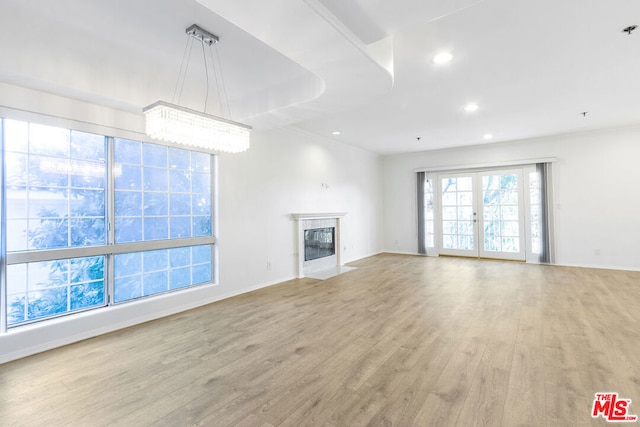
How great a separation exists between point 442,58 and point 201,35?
2331 mm

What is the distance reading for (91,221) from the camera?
124 inches

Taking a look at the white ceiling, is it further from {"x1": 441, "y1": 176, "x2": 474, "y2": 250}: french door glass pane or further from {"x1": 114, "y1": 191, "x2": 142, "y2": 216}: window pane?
{"x1": 441, "y1": 176, "x2": 474, "y2": 250}: french door glass pane

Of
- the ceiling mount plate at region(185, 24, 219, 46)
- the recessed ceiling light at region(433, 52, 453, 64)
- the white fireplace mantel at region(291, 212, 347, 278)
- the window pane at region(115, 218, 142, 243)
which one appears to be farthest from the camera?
the white fireplace mantel at region(291, 212, 347, 278)

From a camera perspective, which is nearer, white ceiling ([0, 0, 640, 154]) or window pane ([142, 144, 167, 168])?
white ceiling ([0, 0, 640, 154])

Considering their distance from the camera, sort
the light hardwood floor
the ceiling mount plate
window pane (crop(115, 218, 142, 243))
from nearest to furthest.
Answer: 1. the light hardwood floor
2. the ceiling mount plate
3. window pane (crop(115, 218, 142, 243))

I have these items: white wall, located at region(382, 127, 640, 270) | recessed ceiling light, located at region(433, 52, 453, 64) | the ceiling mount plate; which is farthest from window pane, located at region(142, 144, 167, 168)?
white wall, located at region(382, 127, 640, 270)

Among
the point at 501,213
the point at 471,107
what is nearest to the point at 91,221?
the point at 471,107

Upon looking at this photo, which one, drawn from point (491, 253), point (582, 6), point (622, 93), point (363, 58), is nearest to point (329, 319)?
point (363, 58)

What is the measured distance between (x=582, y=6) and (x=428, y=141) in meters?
4.54

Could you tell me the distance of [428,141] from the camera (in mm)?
6750

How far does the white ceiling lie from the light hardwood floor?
249 cm

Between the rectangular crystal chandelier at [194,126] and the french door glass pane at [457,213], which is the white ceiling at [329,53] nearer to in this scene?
the rectangular crystal chandelier at [194,126]

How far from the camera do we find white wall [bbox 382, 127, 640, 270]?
5.66m

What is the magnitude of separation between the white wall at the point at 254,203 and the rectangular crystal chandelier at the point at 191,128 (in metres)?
1.22
